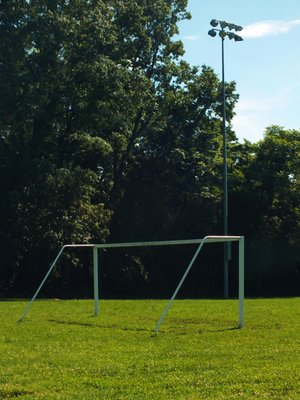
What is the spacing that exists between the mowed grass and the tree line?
1742 centimetres

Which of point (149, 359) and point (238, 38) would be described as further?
point (238, 38)

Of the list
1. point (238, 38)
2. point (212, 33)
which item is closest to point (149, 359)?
point (212, 33)

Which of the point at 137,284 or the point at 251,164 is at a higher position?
the point at 251,164

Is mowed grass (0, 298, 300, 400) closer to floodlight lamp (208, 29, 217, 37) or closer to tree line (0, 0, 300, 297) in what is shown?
tree line (0, 0, 300, 297)

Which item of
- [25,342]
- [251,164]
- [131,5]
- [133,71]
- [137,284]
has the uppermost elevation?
[131,5]

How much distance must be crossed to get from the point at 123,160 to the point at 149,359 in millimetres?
33822

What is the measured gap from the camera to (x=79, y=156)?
39.5m

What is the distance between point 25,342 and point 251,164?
34.9 meters

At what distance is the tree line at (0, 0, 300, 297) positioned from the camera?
113 ft

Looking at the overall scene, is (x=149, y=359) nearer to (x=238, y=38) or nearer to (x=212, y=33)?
(x=212, y=33)

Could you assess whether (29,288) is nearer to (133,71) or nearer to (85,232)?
(85,232)

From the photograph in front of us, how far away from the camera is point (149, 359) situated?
1079 cm

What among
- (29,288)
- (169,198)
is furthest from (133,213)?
(29,288)

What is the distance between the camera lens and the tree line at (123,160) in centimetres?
3441
